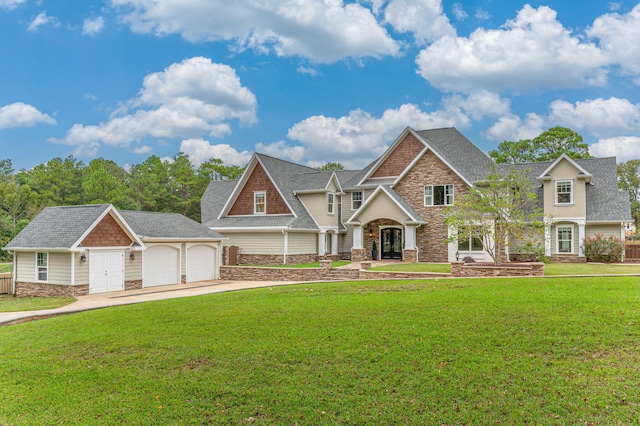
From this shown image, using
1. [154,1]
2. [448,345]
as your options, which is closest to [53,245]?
[154,1]

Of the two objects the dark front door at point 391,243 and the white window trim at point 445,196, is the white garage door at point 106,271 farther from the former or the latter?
the white window trim at point 445,196

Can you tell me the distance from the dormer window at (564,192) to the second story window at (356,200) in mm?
13007

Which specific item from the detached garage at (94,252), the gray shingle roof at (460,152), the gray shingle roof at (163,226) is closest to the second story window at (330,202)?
the gray shingle roof at (460,152)

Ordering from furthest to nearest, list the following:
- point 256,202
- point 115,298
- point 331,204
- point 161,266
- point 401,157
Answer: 1. point 331,204
2. point 256,202
3. point 401,157
4. point 161,266
5. point 115,298

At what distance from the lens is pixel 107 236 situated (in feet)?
65.4

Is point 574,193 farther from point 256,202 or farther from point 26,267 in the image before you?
point 26,267

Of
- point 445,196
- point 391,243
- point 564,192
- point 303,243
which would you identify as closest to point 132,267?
point 303,243

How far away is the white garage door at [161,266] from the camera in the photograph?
72.2ft

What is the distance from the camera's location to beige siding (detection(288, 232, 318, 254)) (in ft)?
95.8

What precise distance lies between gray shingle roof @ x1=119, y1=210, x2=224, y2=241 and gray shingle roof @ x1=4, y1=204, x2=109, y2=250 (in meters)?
1.93

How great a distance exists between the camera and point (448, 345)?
818cm

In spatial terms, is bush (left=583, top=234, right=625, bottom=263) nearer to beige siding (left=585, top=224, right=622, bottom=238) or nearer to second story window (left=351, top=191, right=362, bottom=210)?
beige siding (left=585, top=224, right=622, bottom=238)

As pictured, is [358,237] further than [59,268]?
Yes

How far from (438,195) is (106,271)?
19717 mm
